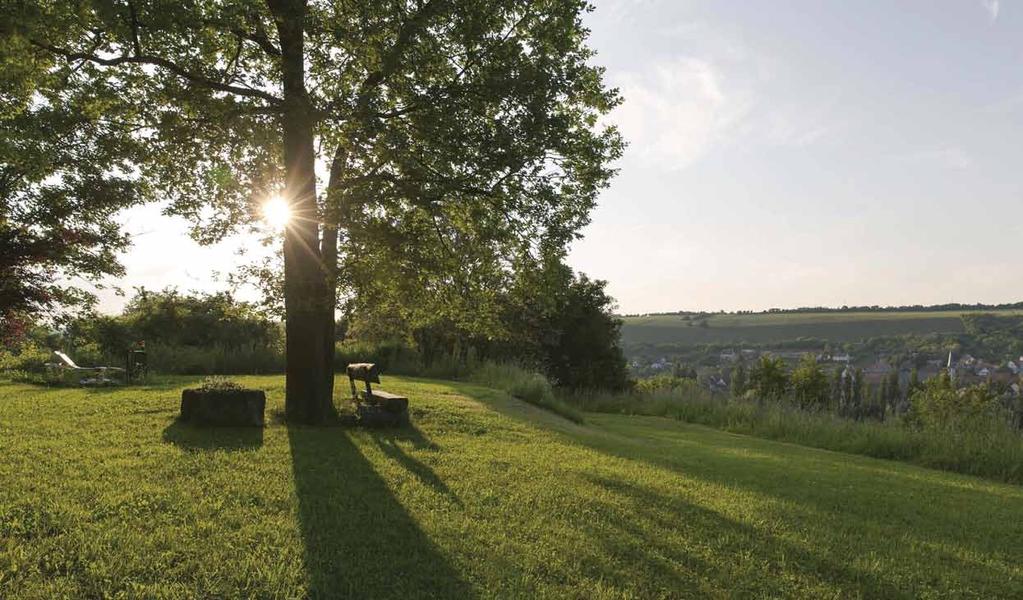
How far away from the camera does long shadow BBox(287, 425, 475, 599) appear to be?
407cm

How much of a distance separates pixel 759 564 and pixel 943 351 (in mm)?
109122

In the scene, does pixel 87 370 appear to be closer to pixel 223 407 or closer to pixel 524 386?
pixel 223 407

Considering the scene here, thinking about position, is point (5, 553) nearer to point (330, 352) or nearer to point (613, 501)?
point (613, 501)

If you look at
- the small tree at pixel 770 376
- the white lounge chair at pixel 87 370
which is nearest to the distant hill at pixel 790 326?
the small tree at pixel 770 376

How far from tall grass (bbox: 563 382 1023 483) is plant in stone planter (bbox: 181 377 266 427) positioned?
1264 cm

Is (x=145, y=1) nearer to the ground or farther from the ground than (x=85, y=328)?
farther from the ground

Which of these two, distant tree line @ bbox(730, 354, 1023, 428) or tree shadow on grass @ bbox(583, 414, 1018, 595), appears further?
distant tree line @ bbox(730, 354, 1023, 428)

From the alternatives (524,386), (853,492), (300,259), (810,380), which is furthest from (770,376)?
(300,259)

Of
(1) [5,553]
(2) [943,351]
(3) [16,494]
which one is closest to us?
(1) [5,553]

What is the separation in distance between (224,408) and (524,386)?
993 centimetres

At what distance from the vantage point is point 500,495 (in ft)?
21.0

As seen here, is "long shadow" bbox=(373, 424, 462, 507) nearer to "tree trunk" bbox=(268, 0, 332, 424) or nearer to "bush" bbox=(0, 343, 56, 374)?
"tree trunk" bbox=(268, 0, 332, 424)

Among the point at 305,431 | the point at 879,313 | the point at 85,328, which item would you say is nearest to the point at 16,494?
the point at 305,431

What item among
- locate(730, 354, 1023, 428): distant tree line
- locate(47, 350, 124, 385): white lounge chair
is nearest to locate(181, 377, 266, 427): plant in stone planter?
locate(47, 350, 124, 385): white lounge chair
